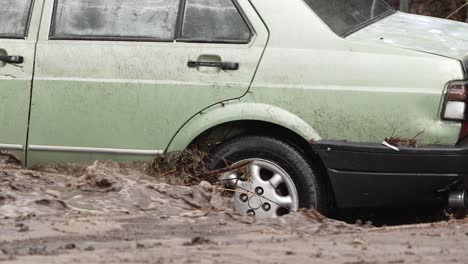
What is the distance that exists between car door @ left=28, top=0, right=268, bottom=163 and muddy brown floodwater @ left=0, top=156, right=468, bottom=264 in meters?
0.21

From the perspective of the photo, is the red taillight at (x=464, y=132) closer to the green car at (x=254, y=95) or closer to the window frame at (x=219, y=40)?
the green car at (x=254, y=95)

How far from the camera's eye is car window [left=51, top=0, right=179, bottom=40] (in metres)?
5.50

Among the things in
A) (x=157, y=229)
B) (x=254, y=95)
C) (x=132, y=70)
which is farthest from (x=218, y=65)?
(x=157, y=229)

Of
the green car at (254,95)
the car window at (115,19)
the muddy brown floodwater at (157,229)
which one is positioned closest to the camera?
the muddy brown floodwater at (157,229)

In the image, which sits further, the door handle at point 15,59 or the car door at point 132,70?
the door handle at point 15,59

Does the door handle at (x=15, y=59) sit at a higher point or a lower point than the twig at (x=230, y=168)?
higher

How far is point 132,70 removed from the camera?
17.9 feet

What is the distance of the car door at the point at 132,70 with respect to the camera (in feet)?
17.6

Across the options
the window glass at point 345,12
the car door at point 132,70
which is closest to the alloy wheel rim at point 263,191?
the car door at point 132,70

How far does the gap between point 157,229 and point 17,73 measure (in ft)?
5.05

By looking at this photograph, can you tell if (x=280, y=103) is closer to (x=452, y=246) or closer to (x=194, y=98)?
(x=194, y=98)

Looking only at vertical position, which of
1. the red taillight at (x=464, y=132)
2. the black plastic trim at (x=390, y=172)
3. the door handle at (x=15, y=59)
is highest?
the red taillight at (x=464, y=132)


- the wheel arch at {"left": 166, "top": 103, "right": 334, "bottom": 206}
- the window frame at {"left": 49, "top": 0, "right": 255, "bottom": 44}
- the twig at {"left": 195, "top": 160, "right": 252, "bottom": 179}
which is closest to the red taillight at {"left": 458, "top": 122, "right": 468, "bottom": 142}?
the wheel arch at {"left": 166, "top": 103, "right": 334, "bottom": 206}

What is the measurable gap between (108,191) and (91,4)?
1194 mm
